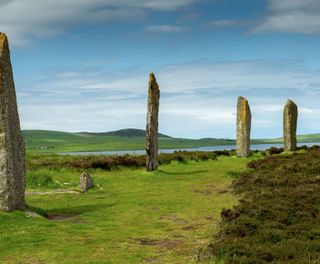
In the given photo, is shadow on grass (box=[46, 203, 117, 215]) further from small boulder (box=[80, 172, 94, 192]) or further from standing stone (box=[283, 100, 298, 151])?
standing stone (box=[283, 100, 298, 151])

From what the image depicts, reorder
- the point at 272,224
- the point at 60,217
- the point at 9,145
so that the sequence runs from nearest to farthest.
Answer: the point at 272,224
the point at 9,145
the point at 60,217

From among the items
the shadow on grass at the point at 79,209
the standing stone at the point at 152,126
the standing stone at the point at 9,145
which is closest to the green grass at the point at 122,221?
the shadow on grass at the point at 79,209

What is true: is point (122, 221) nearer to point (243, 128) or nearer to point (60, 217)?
point (60, 217)

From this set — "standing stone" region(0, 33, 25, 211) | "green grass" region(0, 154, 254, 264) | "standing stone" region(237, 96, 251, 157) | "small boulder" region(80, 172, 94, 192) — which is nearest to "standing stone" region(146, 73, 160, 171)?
"green grass" region(0, 154, 254, 264)

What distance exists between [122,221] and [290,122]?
31.8m

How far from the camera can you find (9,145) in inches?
741

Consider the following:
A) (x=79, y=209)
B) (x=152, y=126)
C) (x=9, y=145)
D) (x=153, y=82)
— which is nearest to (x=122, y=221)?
(x=79, y=209)

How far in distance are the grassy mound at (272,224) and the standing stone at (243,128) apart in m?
18.7

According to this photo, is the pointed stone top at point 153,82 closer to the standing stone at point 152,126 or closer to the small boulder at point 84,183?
the standing stone at point 152,126

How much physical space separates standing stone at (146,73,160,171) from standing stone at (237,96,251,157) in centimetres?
1313

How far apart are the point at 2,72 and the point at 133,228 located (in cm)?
750

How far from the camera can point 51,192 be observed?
1048 inches

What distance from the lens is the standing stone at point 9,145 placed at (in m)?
18.6

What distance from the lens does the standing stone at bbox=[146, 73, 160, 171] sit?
3375cm
